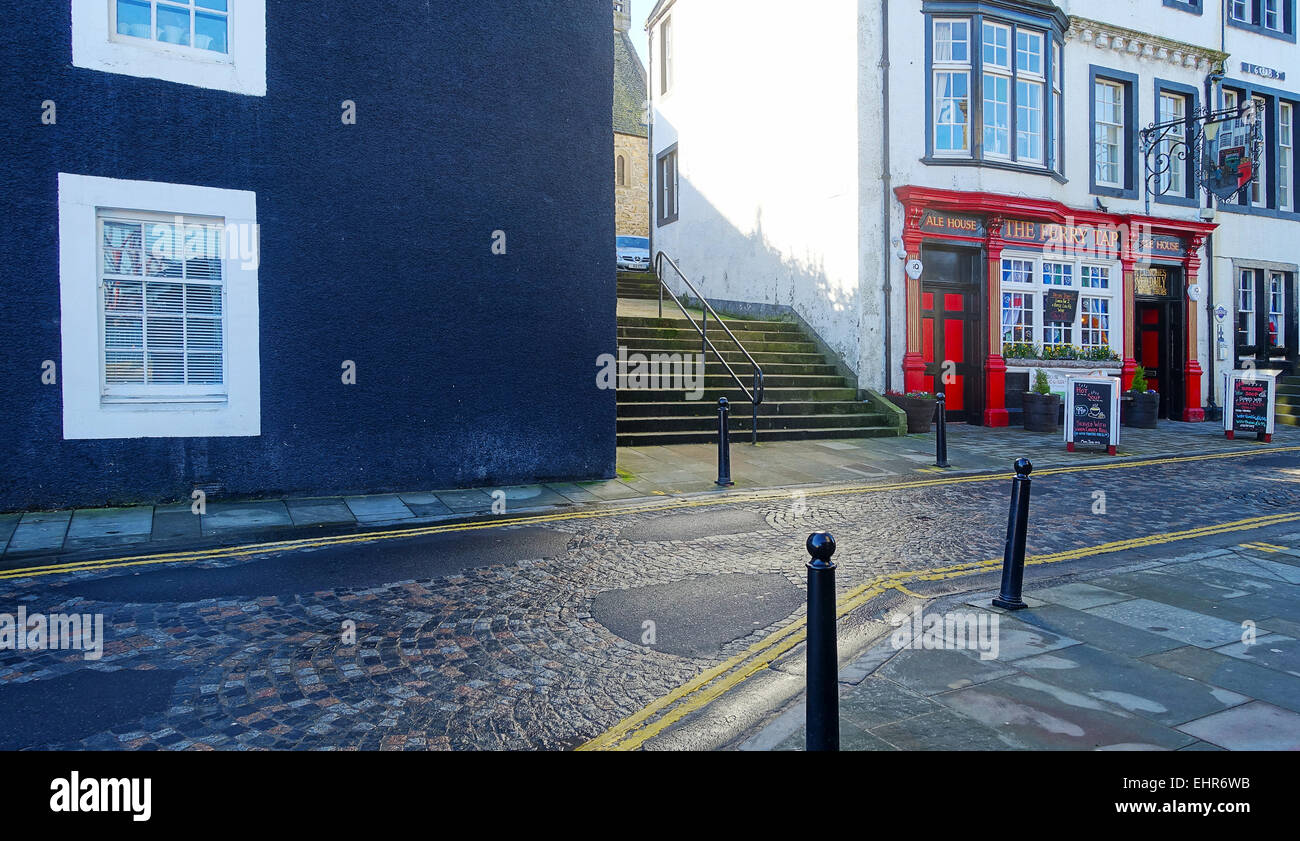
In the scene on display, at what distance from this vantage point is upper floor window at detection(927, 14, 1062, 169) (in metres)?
16.5

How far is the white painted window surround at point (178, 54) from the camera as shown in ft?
27.2

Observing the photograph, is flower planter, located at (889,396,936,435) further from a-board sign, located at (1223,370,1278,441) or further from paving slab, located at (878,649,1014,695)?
paving slab, located at (878,649,1014,695)

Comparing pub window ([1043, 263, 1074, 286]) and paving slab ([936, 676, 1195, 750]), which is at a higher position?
pub window ([1043, 263, 1074, 286])

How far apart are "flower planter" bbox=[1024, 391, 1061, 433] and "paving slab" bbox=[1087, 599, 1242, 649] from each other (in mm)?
12023

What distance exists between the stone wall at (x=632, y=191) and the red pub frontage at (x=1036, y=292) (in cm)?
2275

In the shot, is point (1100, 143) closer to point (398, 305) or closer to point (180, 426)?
point (398, 305)

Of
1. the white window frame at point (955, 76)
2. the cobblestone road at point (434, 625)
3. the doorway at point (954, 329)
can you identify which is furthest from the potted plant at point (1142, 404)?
the cobblestone road at point (434, 625)

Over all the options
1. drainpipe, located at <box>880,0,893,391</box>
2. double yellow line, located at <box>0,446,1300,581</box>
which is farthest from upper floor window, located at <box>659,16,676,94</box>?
double yellow line, located at <box>0,446,1300,581</box>

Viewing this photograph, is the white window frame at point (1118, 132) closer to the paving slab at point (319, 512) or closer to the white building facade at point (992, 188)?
the white building facade at point (992, 188)

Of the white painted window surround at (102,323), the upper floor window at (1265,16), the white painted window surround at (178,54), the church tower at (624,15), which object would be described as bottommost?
the white painted window surround at (102,323)

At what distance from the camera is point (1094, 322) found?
18844 mm

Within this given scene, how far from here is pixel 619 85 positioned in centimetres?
4091
